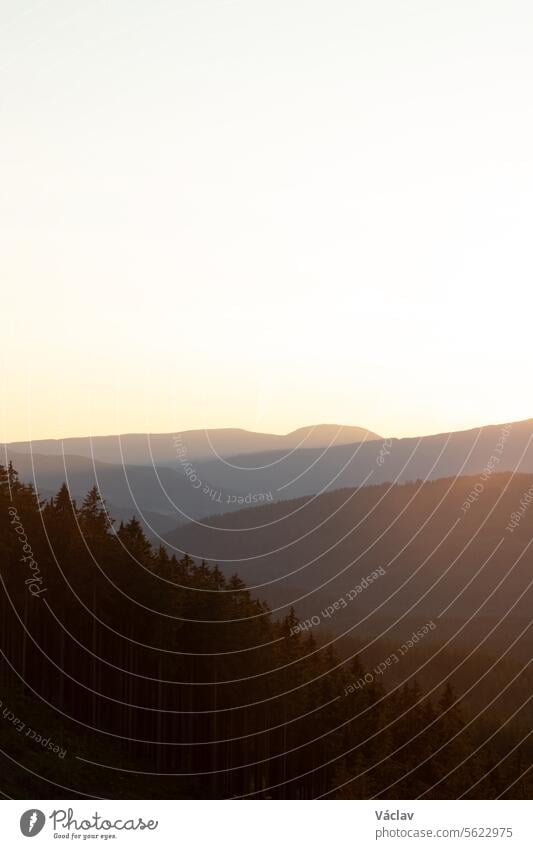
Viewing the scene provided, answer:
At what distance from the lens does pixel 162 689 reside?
6097 cm

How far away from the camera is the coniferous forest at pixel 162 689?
189ft

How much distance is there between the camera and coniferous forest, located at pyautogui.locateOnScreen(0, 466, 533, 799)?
57.7 m

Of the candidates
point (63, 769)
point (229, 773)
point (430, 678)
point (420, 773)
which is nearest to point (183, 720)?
point (229, 773)

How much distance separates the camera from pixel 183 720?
2403 inches

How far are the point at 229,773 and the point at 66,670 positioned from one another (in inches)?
413
